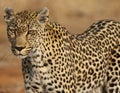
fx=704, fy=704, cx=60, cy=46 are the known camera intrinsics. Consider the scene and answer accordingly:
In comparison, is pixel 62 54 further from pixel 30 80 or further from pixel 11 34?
pixel 11 34

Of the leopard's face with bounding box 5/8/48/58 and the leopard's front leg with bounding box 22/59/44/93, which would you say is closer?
the leopard's face with bounding box 5/8/48/58

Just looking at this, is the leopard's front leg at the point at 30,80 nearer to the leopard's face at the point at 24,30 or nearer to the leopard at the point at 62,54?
the leopard at the point at 62,54

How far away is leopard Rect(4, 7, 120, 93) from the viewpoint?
942 cm

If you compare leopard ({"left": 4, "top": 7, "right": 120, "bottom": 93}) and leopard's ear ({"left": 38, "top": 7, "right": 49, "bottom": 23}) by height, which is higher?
leopard's ear ({"left": 38, "top": 7, "right": 49, "bottom": 23})

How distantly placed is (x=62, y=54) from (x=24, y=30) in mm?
851

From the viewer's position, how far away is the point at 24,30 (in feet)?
30.6

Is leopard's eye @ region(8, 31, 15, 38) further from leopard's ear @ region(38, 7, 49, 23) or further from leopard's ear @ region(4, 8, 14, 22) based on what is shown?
leopard's ear @ region(38, 7, 49, 23)

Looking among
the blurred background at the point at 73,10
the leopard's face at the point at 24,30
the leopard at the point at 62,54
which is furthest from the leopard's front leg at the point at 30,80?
the blurred background at the point at 73,10

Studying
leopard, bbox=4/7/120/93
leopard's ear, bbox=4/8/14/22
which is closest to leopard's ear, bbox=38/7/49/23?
leopard, bbox=4/7/120/93

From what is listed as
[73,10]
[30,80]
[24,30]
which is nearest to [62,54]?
[30,80]

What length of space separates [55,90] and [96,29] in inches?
56.8

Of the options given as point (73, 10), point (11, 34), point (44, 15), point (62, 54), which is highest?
point (73, 10)

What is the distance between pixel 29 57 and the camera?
9711mm

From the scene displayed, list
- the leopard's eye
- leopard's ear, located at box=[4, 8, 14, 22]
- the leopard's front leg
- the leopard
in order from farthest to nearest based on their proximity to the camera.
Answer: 1. the leopard's front leg
2. leopard's ear, located at box=[4, 8, 14, 22]
3. the leopard
4. the leopard's eye
